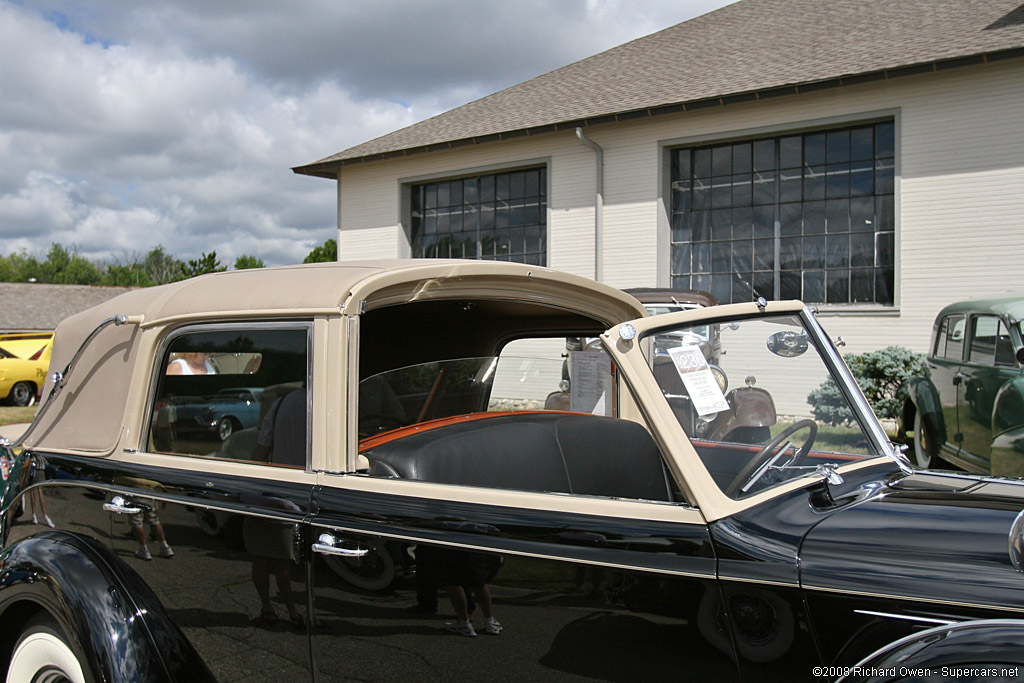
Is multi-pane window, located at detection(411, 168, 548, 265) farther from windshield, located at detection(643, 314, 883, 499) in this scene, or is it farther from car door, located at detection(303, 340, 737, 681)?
car door, located at detection(303, 340, 737, 681)

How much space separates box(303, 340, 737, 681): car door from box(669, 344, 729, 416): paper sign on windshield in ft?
1.27

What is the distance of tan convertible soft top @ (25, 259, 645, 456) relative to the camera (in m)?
2.32

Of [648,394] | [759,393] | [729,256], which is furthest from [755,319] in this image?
[729,256]

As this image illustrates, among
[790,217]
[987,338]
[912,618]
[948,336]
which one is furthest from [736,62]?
[912,618]

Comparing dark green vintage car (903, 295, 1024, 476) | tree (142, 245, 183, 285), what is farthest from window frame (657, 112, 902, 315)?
tree (142, 245, 183, 285)

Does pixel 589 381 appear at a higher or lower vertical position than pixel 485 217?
lower

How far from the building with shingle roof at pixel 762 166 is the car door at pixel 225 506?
36.9 ft

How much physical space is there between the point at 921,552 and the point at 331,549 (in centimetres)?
143

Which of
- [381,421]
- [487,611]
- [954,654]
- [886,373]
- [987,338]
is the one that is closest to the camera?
[954,654]

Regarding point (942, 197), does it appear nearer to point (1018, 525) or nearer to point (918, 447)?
point (918, 447)

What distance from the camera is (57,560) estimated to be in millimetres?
2498

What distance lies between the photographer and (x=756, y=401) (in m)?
2.63

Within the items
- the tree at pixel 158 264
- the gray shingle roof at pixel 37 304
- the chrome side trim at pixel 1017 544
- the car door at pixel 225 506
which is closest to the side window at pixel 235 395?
the car door at pixel 225 506

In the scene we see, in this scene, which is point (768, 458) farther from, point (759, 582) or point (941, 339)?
point (941, 339)
